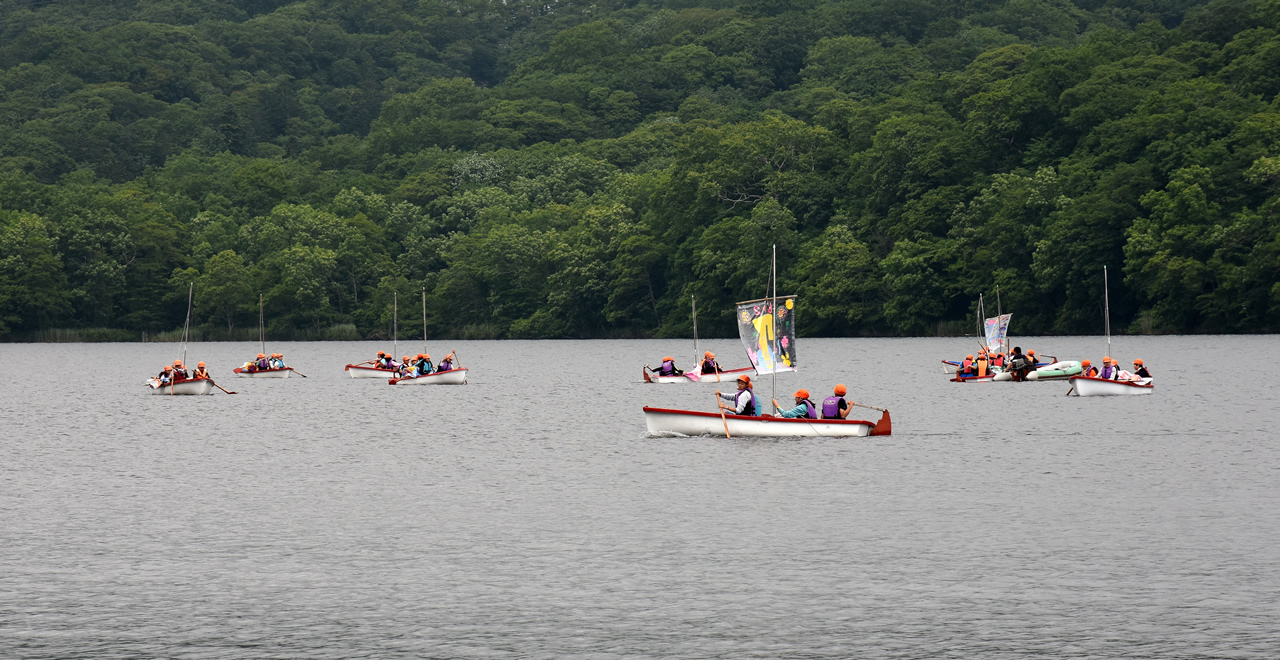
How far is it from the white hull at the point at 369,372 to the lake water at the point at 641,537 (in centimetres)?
3652

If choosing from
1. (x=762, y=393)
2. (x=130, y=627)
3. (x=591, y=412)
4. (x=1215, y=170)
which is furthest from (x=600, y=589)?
(x=1215, y=170)

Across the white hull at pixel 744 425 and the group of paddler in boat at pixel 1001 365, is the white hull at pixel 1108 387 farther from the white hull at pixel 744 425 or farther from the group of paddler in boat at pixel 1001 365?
the white hull at pixel 744 425

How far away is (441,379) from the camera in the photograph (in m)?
97.2

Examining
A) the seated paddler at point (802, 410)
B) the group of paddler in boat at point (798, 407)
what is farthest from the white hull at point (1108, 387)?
the seated paddler at point (802, 410)

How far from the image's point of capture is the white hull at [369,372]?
344ft

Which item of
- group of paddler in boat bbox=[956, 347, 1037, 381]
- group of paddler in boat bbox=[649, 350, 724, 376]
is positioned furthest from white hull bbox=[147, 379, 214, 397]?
group of paddler in boat bbox=[956, 347, 1037, 381]

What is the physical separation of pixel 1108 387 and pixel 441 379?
4261cm

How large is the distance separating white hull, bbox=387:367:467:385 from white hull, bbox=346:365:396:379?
582 cm

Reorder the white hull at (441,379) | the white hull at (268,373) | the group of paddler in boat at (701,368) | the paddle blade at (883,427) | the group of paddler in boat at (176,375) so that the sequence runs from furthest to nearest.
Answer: the white hull at (268,373) < the white hull at (441,379) < the group of paddler in boat at (701,368) < the group of paddler in boat at (176,375) < the paddle blade at (883,427)

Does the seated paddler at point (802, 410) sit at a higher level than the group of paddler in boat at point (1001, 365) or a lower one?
lower

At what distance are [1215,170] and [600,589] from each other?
127043 millimetres

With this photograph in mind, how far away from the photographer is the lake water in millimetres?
23641

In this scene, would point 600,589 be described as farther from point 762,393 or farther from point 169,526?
point 762,393

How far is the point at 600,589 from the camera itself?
88.9ft
